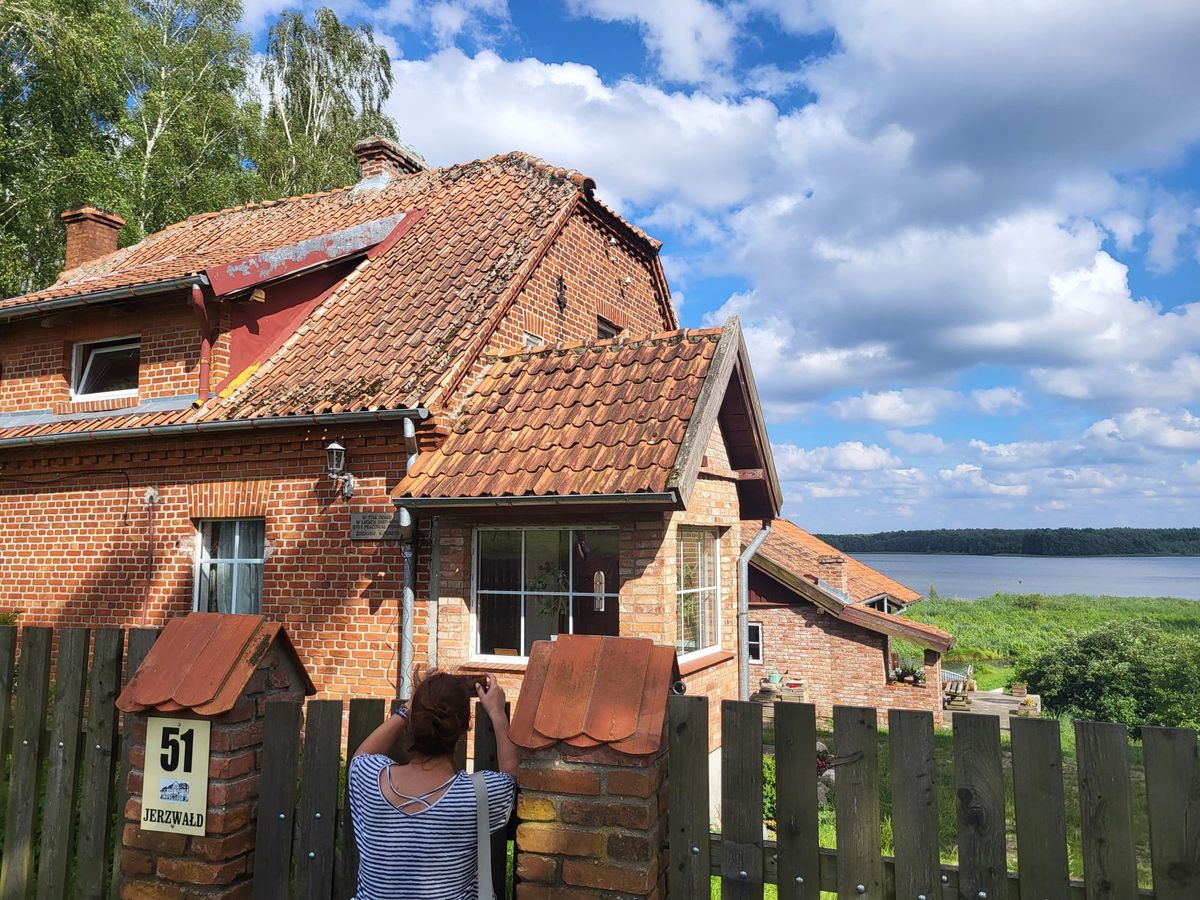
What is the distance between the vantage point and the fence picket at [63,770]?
11.6ft

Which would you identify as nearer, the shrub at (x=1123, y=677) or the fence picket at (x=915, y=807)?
the fence picket at (x=915, y=807)

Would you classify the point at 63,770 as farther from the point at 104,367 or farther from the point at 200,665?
the point at 104,367

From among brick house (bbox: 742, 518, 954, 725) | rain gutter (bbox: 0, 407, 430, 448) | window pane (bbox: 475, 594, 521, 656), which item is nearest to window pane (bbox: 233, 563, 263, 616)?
rain gutter (bbox: 0, 407, 430, 448)

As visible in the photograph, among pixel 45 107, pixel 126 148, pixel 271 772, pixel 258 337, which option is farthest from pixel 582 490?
pixel 126 148

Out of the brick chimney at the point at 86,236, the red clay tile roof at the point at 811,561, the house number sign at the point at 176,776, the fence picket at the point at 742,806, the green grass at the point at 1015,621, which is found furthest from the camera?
the green grass at the point at 1015,621

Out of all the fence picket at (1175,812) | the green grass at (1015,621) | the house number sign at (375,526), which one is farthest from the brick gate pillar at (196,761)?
the green grass at (1015,621)

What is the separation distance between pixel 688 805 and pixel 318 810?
142cm

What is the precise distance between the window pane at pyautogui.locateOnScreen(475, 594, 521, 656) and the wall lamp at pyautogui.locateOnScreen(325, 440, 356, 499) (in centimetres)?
168

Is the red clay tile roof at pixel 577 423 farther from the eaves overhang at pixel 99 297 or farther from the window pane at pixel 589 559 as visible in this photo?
the eaves overhang at pixel 99 297

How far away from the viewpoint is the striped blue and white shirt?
246 cm

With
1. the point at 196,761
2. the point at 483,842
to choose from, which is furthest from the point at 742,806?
the point at 196,761

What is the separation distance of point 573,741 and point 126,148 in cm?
2527

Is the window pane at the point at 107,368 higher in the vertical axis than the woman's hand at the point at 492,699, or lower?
higher

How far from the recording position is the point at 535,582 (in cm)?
791
